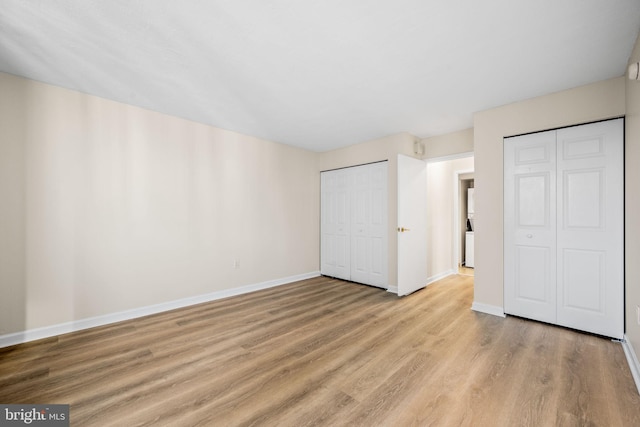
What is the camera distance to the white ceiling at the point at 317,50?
1.70m

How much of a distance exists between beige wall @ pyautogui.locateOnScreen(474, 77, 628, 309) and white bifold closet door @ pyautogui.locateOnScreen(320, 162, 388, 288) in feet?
4.77

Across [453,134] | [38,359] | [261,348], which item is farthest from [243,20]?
[453,134]

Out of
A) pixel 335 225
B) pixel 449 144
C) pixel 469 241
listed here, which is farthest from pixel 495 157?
pixel 469 241

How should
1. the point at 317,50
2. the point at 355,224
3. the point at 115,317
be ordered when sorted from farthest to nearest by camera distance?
the point at 355,224 < the point at 115,317 < the point at 317,50

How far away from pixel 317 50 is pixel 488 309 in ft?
11.5

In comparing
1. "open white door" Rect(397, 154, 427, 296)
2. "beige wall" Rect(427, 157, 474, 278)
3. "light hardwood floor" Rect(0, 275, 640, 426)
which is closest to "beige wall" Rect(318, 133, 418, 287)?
"open white door" Rect(397, 154, 427, 296)

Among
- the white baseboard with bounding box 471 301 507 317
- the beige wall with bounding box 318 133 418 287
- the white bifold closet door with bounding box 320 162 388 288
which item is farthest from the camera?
the white bifold closet door with bounding box 320 162 388 288

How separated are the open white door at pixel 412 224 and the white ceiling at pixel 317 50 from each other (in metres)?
1.06

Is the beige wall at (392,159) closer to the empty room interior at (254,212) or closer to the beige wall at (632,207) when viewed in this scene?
the empty room interior at (254,212)

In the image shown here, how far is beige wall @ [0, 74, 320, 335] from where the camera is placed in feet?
8.20

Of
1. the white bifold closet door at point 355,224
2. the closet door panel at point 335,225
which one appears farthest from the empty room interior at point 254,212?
the closet door panel at point 335,225

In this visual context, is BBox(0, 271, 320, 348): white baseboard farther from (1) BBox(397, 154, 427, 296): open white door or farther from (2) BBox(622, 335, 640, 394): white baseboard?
(2) BBox(622, 335, 640, 394): white baseboard

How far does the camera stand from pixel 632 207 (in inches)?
85.2

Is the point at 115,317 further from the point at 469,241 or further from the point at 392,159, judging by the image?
the point at 469,241
